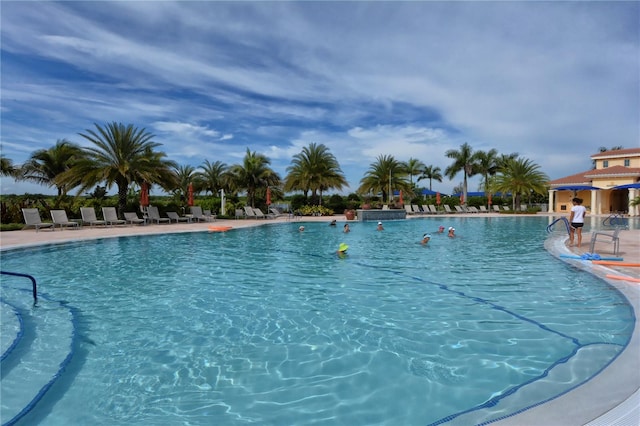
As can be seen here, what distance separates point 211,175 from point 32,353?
3703 centimetres

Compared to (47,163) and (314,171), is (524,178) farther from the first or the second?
(47,163)

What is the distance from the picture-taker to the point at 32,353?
4016 millimetres

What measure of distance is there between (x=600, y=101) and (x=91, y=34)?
22637 mm

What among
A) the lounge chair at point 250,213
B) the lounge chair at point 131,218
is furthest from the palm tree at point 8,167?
the lounge chair at point 250,213

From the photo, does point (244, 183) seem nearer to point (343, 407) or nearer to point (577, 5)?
point (577, 5)

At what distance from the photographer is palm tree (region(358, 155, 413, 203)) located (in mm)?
36500

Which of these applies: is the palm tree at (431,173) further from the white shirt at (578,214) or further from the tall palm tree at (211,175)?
the white shirt at (578,214)

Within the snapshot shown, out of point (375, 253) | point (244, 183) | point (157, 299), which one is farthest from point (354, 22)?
point (244, 183)

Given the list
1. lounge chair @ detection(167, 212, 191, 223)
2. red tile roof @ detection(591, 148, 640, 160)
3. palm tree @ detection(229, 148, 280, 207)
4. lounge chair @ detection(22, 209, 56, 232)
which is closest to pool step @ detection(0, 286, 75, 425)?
lounge chair @ detection(22, 209, 56, 232)

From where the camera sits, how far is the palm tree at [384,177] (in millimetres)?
36500

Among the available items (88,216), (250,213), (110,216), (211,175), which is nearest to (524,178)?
(250,213)

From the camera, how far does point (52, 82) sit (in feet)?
58.9

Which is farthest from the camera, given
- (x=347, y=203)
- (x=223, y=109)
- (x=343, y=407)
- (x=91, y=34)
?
(x=347, y=203)

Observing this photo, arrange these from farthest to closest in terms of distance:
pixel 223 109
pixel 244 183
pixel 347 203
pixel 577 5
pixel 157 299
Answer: pixel 347 203 < pixel 244 183 < pixel 223 109 < pixel 577 5 < pixel 157 299
